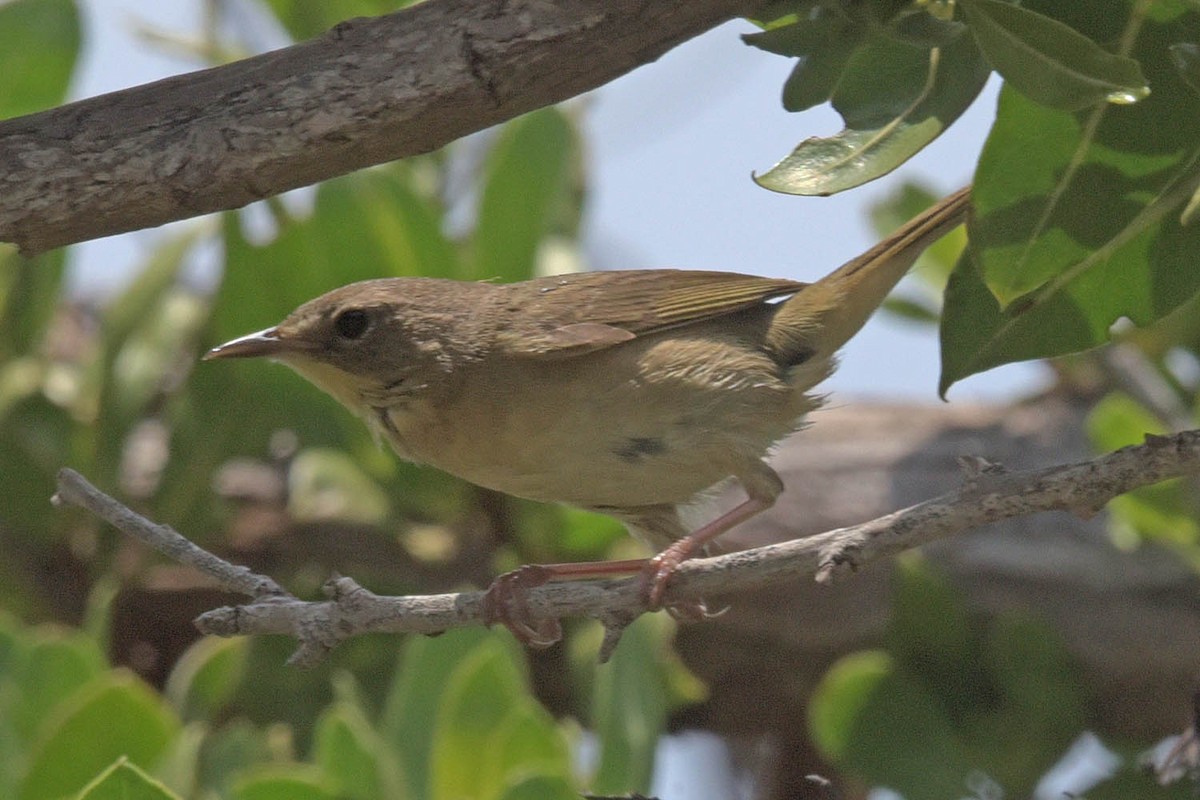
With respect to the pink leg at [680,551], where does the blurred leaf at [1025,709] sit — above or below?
below

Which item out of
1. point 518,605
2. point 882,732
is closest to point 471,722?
point 518,605

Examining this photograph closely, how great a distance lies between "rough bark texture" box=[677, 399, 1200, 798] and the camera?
17.9 feet

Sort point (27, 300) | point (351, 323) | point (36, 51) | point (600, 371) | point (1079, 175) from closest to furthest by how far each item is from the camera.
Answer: point (1079, 175) → point (600, 371) → point (351, 323) → point (36, 51) → point (27, 300)

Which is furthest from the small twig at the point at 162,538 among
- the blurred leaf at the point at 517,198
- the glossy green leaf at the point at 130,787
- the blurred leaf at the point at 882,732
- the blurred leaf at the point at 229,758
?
the blurred leaf at the point at 517,198

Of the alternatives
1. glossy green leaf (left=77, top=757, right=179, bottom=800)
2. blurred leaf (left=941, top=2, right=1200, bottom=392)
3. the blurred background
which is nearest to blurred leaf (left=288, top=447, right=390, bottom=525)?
the blurred background

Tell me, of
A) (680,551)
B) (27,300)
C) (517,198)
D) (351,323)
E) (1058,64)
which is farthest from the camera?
(27,300)

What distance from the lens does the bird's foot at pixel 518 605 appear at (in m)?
3.25

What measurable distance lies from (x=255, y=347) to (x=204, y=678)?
105cm

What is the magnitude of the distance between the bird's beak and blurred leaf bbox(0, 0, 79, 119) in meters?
1.04

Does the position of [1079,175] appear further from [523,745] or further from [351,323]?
[351,323]

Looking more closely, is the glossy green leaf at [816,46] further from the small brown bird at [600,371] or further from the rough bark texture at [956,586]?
the rough bark texture at [956,586]

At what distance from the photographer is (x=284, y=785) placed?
3.55 meters

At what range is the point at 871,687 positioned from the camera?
4672mm

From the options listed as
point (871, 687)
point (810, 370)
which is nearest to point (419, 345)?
point (810, 370)
